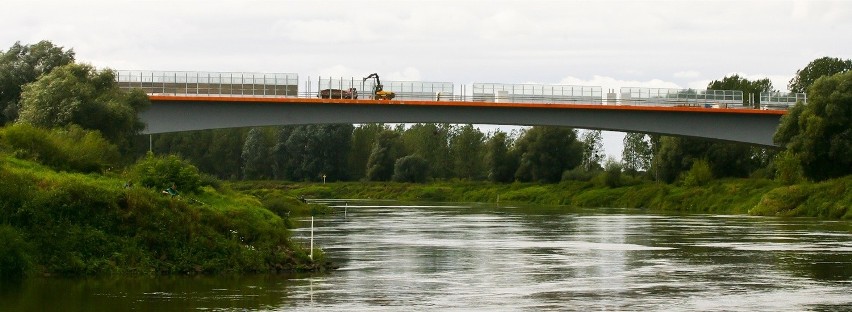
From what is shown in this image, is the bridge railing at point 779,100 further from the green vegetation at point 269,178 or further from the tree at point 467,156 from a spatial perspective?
the tree at point 467,156

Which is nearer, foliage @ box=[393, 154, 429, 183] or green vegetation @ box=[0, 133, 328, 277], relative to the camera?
green vegetation @ box=[0, 133, 328, 277]

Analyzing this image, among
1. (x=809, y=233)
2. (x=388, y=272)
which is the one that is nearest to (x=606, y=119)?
(x=809, y=233)

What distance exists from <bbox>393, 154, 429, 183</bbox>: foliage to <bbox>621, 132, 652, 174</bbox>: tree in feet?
84.7

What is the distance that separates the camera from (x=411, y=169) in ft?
582

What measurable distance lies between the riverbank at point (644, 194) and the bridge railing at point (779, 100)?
591 cm

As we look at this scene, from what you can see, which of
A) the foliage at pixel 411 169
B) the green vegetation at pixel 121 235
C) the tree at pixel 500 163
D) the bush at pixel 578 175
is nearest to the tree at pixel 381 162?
the foliage at pixel 411 169

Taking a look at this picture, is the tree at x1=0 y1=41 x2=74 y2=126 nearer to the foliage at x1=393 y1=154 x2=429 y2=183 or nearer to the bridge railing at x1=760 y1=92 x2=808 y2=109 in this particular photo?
the bridge railing at x1=760 y1=92 x2=808 y2=109

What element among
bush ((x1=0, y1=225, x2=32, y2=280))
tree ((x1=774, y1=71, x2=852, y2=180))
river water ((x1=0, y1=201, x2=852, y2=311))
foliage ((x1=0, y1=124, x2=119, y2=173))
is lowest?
river water ((x1=0, y1=201, x2=852, y2=311))

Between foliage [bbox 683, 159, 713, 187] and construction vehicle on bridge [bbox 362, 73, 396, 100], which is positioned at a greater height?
construction vehicle on bridge [bbox 362, 73, 396, 100]

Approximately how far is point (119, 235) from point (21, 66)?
149ft

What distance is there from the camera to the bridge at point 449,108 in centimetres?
8331

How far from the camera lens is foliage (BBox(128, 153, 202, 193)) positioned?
50.6 meters

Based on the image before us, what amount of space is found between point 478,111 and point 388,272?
157 ft

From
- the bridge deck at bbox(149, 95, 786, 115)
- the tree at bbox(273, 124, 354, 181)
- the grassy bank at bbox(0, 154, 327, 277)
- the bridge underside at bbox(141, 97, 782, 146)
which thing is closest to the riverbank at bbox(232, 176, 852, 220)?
the bridge underside at bbox(141, 97, 782, 146)
